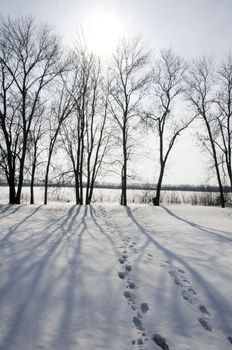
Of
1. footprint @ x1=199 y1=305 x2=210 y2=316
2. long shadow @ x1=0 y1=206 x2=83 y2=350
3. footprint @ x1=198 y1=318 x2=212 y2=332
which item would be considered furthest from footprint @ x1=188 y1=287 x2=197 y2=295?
long shadow @ x1=0 y1=206 x2=83 y2=350

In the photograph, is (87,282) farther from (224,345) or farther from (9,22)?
(9,22)

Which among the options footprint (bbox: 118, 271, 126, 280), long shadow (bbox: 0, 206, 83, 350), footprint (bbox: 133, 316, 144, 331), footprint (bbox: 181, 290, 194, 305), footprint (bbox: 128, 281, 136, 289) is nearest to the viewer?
long shadow (bbox: 0, 206, 83, 350)

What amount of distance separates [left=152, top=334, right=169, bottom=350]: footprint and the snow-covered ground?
12 millimetres

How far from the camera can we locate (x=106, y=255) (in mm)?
6387

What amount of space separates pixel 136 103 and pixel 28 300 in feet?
63.9

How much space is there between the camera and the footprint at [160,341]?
3.14 m

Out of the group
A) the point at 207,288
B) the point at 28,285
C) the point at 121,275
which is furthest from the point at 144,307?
the point at 28,285

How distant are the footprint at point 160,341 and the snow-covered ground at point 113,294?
1 cm

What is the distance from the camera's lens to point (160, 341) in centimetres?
323

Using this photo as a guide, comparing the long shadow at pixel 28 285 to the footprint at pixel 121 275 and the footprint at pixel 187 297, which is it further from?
the footprint at pixel 187 297

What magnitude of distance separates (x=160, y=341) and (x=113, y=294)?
1.27 meters

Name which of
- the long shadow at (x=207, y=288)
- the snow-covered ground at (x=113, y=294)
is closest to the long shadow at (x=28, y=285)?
the snow-covered ground at (x=113, y=294)

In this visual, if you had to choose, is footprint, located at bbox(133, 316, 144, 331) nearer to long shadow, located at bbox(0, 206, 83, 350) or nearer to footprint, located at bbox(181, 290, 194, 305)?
footprint, located at bbox(181, 290, 194, 305)

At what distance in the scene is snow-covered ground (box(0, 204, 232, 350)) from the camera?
3240 mm
